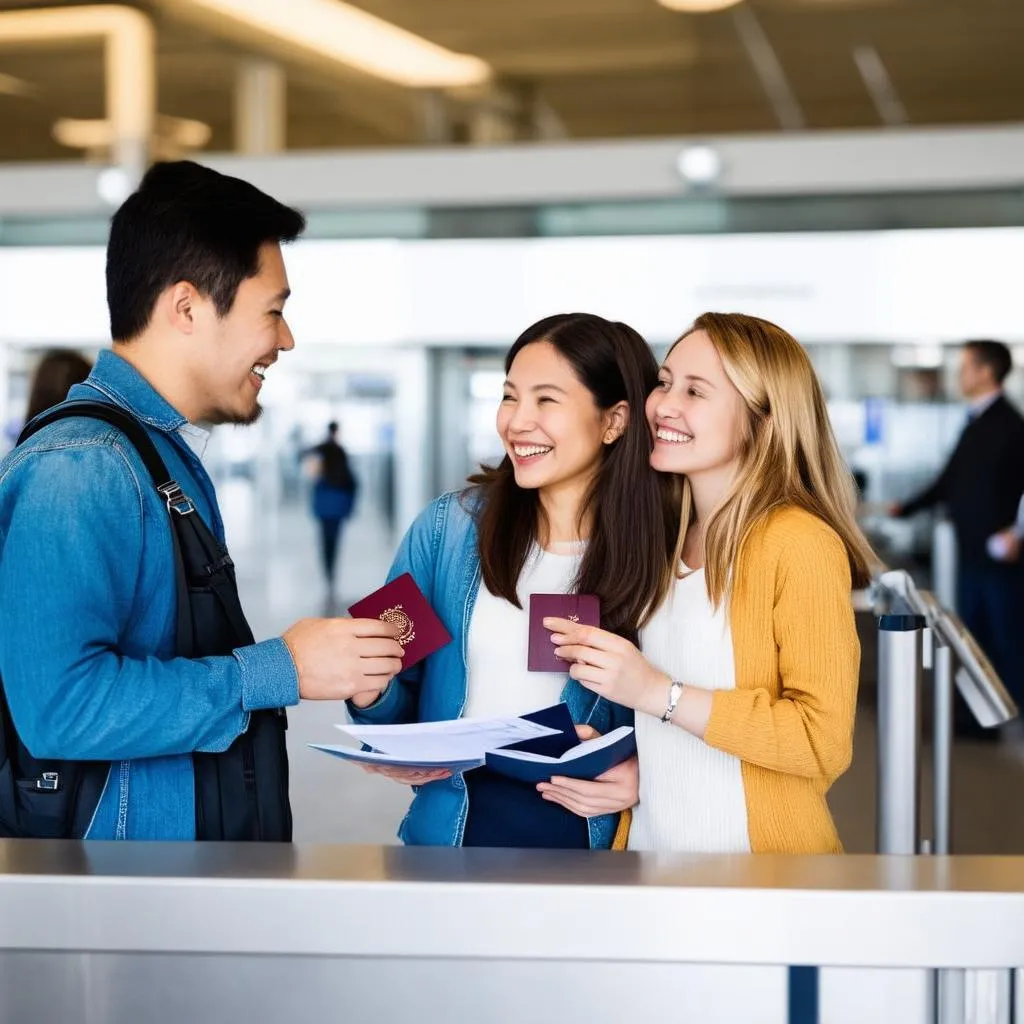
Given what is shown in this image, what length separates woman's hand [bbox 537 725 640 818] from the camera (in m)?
1.91

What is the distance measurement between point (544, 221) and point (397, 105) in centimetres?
111

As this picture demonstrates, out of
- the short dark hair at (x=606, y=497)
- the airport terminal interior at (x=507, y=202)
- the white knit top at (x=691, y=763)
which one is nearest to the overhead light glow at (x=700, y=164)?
the airport terminal interior at (x=507, y=202)

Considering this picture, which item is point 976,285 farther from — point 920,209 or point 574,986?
point 574,986

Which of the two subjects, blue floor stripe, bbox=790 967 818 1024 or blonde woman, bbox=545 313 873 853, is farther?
blonde woman, bbox=545 313 873 853

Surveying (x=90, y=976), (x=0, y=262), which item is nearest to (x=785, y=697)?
(x=90, y=976)

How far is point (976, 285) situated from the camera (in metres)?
7.43

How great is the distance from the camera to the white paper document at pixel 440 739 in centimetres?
166

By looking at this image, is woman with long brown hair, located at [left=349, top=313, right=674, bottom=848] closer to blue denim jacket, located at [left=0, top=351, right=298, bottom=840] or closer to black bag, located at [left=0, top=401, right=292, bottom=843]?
black bag, located at [left=0, top=401, right=292, bottom=843]

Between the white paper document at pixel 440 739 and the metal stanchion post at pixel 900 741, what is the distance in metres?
1.02

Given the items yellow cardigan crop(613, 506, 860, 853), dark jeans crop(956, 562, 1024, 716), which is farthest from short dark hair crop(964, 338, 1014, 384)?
yellow cardigan crop(613, 506, 860, 853)

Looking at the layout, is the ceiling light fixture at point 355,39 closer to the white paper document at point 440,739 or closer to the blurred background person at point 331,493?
the blurred background person at point 331,493

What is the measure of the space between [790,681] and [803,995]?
0.68m

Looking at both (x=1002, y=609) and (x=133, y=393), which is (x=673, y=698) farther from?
(x=1002, y=609)

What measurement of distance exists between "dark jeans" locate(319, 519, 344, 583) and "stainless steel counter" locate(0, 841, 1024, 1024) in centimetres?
735
